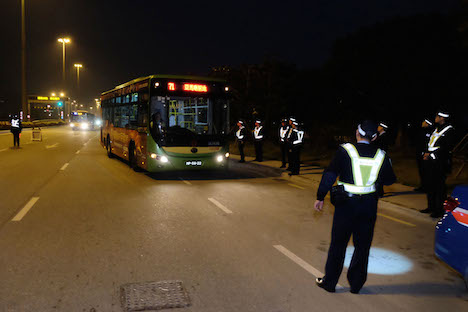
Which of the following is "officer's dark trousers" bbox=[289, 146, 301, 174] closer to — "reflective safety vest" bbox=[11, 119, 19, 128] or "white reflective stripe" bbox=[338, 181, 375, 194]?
"white reflective stripe" bbox=[338, 181, 375, 194]

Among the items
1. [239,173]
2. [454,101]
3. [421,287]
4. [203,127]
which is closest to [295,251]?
[421,287]

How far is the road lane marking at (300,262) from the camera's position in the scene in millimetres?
5543

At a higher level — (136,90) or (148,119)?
(136,90)

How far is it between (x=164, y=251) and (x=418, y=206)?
19.3ft

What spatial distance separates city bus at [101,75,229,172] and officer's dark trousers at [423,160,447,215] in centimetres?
725

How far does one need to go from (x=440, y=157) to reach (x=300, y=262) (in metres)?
4.26

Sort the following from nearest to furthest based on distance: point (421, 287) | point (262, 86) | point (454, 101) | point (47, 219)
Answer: point (421, 287) → point (47, 219) → point (454, 101) → point (262, 86)

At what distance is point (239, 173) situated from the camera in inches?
642

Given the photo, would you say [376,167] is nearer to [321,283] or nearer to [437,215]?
[321,283]

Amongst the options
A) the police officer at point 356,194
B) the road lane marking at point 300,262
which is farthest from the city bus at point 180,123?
the police officer at point 356,194

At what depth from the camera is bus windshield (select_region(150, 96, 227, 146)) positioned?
14.0m

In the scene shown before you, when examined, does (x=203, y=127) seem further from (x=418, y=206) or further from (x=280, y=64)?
(x=280, y=64)

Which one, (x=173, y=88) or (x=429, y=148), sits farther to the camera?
(x=173, y=88)

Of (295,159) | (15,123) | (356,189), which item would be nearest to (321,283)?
(356,189)
